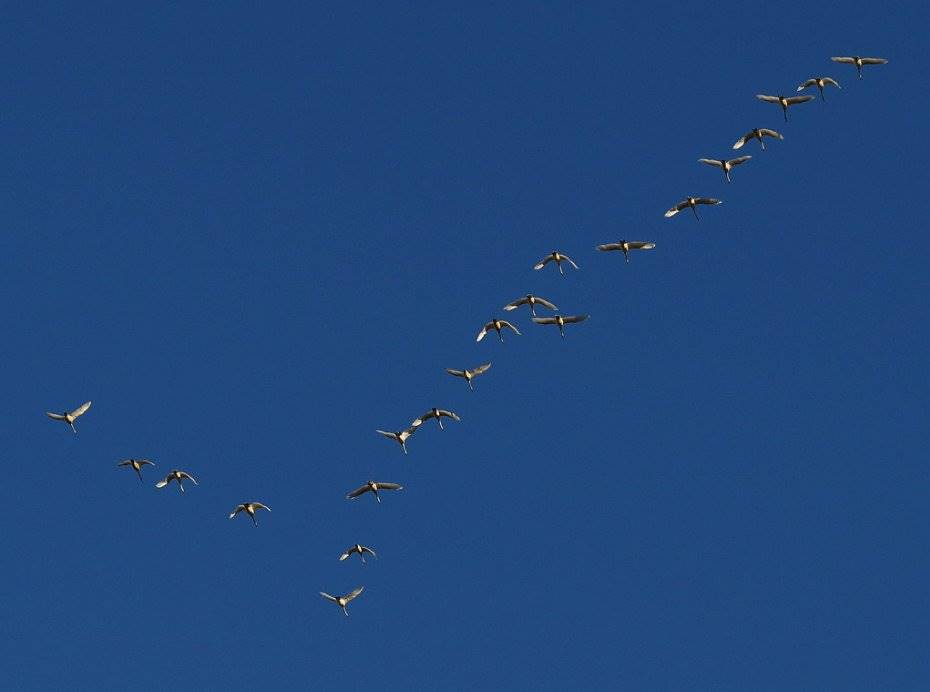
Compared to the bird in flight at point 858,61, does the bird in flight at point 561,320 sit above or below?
below

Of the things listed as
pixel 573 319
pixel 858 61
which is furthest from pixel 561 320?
pixel 858 61

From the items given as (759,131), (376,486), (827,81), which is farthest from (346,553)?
(827,81)

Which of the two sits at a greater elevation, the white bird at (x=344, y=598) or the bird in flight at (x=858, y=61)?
the bird in flight at (x=858, y=61)

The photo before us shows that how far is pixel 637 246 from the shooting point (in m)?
130

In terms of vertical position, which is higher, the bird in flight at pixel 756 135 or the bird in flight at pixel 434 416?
the bird in flight at pixel 756 135

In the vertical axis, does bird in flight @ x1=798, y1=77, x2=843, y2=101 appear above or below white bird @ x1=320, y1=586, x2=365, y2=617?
above

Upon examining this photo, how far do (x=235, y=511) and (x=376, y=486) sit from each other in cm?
1185

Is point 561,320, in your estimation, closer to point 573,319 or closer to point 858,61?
point 573,319

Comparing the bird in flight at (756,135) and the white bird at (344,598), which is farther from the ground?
the bird in flight at (756,135)

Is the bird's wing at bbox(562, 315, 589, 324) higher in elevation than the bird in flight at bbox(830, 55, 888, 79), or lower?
lower

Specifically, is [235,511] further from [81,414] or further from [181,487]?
[81,414]

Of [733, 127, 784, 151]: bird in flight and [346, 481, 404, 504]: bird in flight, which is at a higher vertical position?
[733, 127, 784, 151]: bird in flight

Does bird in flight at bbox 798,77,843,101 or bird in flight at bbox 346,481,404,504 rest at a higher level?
bird in flight at bbox 798,77,843,101

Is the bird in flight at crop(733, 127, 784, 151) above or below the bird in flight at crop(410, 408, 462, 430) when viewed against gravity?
above
